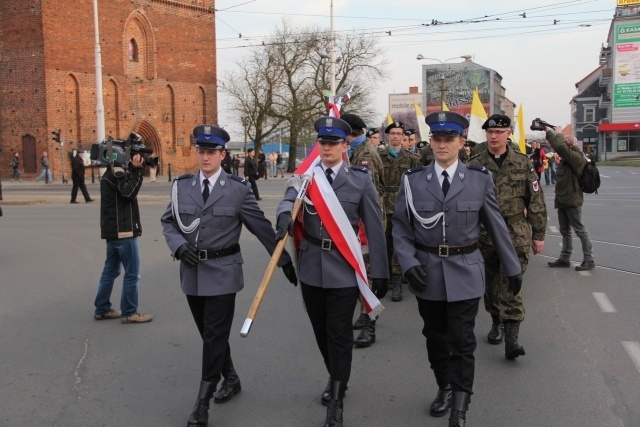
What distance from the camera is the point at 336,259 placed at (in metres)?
4.24

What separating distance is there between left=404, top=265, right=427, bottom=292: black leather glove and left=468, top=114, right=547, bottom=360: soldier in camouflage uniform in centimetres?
161

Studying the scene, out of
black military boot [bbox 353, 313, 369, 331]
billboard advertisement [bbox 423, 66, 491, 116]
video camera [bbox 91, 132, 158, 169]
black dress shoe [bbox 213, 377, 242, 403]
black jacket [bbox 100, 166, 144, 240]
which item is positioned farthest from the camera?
billboard advertisement [bbox 423, 66, 491, 116]

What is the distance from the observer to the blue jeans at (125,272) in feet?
21.5

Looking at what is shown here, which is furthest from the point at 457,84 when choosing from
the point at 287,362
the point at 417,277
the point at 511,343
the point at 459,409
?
the point at 459,409

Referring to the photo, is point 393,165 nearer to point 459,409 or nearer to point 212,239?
point 212,239

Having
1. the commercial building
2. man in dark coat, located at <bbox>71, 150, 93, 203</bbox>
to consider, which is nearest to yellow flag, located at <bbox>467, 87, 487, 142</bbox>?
man in dark coat, located at <bbox>71, 150, 93, 203</bbox>

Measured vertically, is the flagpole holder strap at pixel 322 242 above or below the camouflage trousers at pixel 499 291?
above

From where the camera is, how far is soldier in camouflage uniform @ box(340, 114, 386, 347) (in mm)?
5898

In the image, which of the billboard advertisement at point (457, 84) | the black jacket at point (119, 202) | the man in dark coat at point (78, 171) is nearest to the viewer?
the black jacket at point (119, 202)

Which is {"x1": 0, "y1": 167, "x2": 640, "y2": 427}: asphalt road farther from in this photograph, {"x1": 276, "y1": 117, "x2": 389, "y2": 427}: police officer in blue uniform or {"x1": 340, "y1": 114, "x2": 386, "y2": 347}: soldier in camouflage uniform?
{"x1": 276, "y1": 117, "x2": 389, "y2": 427}: police officer in blue uniform

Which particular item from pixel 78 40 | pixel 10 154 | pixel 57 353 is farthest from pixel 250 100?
pixel 57 353

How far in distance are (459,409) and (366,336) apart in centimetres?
199

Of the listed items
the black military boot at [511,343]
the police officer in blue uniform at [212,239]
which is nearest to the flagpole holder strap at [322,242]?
the police officer in blue uniform at [212,239]

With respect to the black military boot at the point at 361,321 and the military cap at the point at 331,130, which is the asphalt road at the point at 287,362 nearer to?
the black military boot at the point at 361,321
